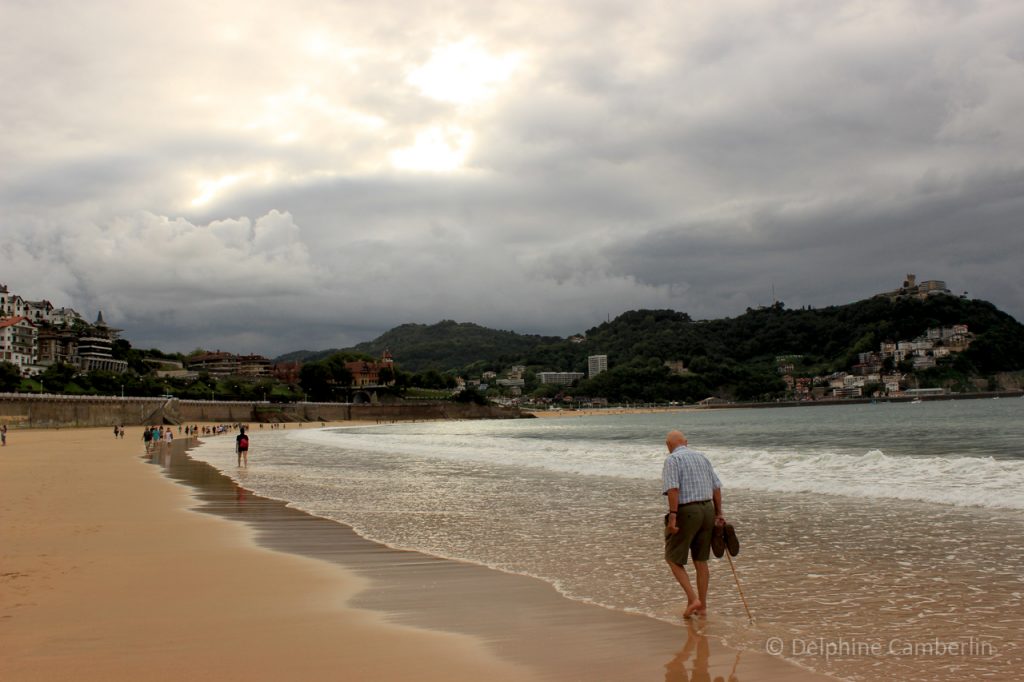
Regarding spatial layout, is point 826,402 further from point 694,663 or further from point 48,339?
point 694,663

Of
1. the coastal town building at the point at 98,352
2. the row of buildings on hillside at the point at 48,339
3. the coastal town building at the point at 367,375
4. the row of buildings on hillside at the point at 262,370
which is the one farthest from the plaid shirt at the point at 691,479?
the coastal town building at the point at 367,375

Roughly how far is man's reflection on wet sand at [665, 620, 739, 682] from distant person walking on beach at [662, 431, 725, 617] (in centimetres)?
74

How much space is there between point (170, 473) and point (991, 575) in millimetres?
23679

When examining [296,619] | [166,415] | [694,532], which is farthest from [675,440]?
[166,415]

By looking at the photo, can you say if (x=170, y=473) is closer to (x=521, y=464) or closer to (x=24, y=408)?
(x=521, y=464)

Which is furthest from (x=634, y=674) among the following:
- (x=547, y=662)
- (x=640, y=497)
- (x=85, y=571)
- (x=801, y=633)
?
(x=640, y=497)

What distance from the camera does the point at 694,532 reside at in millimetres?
6566

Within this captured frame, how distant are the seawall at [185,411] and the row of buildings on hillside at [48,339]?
2790 centimetres

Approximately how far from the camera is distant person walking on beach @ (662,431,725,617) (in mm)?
6559

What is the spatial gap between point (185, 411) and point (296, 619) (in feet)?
343

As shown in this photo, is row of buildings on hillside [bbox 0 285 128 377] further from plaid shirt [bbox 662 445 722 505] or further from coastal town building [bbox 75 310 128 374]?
plaid shirt [bbox 662 445 722 505]

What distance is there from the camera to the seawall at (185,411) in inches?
2842

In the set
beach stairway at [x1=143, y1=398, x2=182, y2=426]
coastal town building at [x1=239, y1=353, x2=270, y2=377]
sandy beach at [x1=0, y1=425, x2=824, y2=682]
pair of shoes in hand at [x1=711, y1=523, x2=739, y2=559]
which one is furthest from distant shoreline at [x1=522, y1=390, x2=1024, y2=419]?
pair of shoes in hand at [x1=711, y1=523, x2=739, y2=559]

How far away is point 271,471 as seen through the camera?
25328 mm
